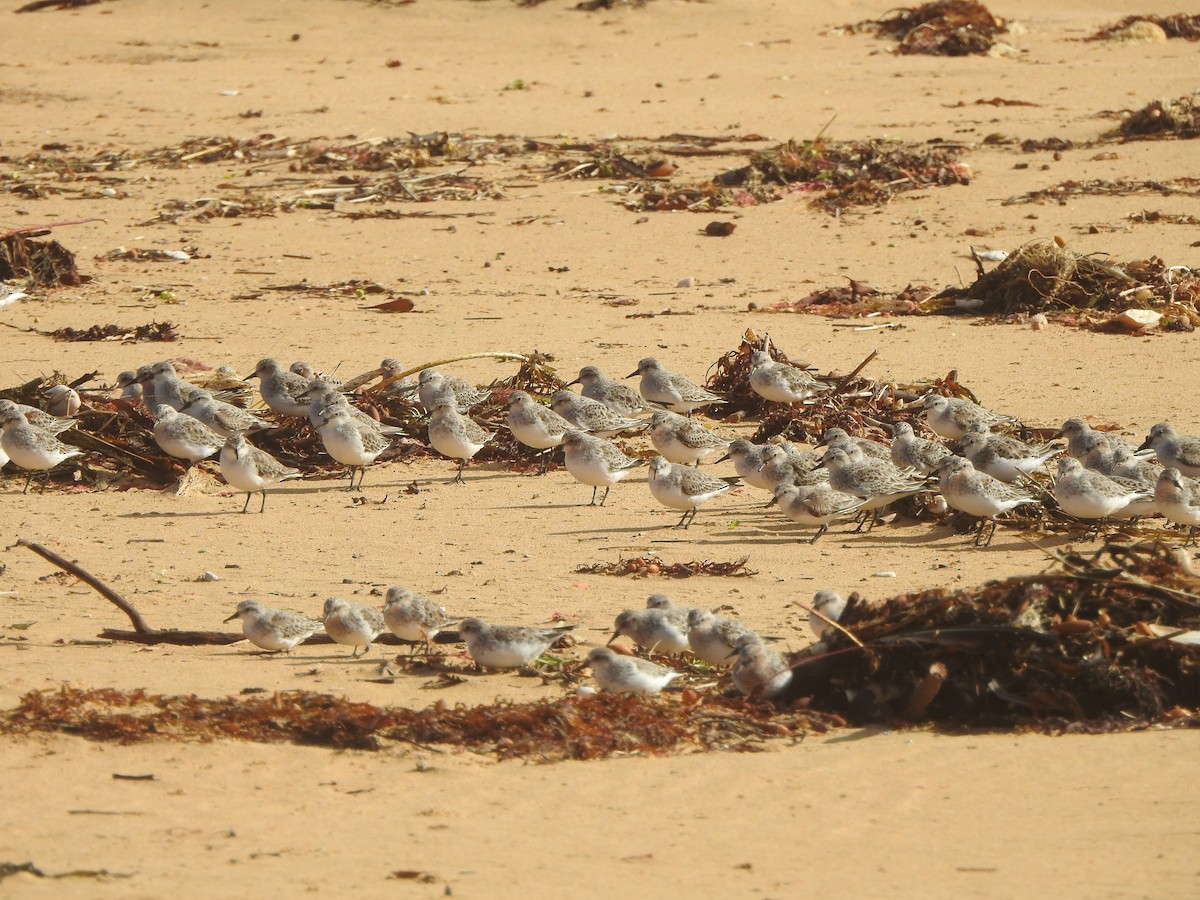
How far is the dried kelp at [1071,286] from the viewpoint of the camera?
1670 centimetres

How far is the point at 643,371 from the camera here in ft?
45.6

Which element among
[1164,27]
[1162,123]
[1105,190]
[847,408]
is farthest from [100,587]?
[1164,27]

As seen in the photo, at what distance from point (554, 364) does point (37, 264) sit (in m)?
6.90

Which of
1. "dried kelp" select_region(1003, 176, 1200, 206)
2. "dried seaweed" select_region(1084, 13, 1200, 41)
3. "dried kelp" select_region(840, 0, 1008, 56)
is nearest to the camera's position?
"dried kelp" select_region(1003, 176, 1200, 206)

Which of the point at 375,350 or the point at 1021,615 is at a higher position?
the point at 1021,615

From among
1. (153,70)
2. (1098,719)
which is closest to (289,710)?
(1098,719)

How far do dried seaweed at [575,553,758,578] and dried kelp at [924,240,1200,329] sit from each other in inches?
314

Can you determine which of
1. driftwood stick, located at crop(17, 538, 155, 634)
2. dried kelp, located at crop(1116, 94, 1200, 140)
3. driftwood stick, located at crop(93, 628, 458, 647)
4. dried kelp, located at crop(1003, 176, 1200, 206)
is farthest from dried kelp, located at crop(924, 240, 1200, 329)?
driftwood stick, located at crop(17, 538, 155, 634)

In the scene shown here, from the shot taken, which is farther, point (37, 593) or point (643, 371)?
point (643, 371)

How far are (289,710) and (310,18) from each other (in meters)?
28.8

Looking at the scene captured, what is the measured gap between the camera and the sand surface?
19.5 ft

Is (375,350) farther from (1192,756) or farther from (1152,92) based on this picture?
(1152,92)

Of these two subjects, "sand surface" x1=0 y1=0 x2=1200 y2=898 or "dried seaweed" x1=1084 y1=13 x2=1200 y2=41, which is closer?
"sand surface" x1=0 y1=0 x2=1200 y2=898

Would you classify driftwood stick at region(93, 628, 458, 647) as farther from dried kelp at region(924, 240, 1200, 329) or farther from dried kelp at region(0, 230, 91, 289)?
dried kelp at region(0, 230, 91, 289)
